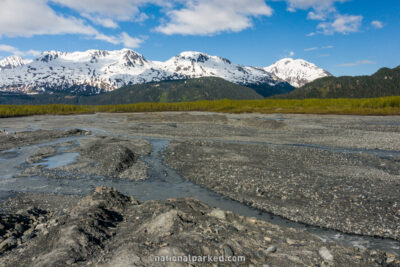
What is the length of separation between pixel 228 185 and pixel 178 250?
10.6m

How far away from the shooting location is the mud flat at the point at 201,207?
30.1ft

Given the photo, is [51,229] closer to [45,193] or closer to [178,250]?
[178,250]

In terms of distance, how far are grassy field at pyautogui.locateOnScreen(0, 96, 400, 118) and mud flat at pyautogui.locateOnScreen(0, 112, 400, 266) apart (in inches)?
3617

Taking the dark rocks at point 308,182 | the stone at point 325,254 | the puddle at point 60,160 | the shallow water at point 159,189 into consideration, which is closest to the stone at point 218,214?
the shallow water at point 159,189

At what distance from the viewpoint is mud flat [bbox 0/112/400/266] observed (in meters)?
9.17

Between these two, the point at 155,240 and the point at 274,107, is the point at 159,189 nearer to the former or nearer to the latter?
the point at 155,240

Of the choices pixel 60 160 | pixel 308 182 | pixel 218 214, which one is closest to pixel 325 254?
pixel 218 214

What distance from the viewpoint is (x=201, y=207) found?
44.2ft

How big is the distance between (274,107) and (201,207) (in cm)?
14223

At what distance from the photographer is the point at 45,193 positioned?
17.8 meters

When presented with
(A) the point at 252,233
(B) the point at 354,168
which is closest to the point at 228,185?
(A) the point at 252,233

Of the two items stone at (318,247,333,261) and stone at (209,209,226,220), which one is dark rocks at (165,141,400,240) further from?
stone at (209,209,226,220)

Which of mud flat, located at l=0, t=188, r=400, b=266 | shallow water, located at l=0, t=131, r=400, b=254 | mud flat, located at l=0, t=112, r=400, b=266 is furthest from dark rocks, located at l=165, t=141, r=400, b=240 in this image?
mud flat, located at l=0, t=188, r=400, b=266

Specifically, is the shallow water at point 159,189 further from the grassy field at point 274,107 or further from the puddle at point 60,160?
the grassy field at point 274,107
